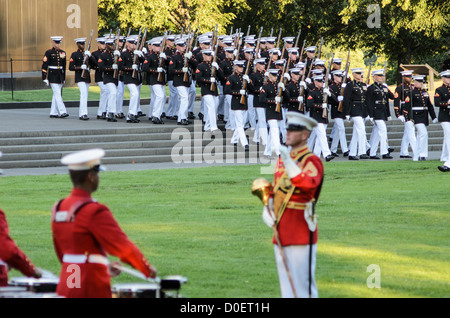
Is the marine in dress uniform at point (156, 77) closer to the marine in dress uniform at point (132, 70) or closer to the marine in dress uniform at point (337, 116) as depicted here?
the marine in dress uniform at point (132, 70)

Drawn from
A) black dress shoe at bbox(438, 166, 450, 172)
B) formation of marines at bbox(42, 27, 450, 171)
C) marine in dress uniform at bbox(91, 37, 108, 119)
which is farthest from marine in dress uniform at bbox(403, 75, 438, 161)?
marine in dress uniform at bbox(91, 37, 108, 119)

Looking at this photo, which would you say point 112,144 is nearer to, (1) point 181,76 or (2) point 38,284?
(1) point 181,76

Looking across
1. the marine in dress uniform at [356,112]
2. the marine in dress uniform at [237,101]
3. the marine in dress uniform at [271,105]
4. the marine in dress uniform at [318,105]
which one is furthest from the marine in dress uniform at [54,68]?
the marine in dress uniform at [356,112]

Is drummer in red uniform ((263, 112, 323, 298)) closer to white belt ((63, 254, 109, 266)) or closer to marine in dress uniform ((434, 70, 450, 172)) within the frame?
white belt ((63, 254, 109, 266))

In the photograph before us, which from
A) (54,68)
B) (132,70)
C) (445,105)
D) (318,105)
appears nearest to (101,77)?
(132,70)

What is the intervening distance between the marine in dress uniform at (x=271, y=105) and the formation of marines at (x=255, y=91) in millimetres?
24

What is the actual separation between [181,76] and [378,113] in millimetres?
5182

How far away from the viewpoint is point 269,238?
12.3 meters

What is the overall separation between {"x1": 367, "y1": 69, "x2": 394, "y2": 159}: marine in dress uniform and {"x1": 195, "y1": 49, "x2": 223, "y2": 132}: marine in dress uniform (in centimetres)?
389
